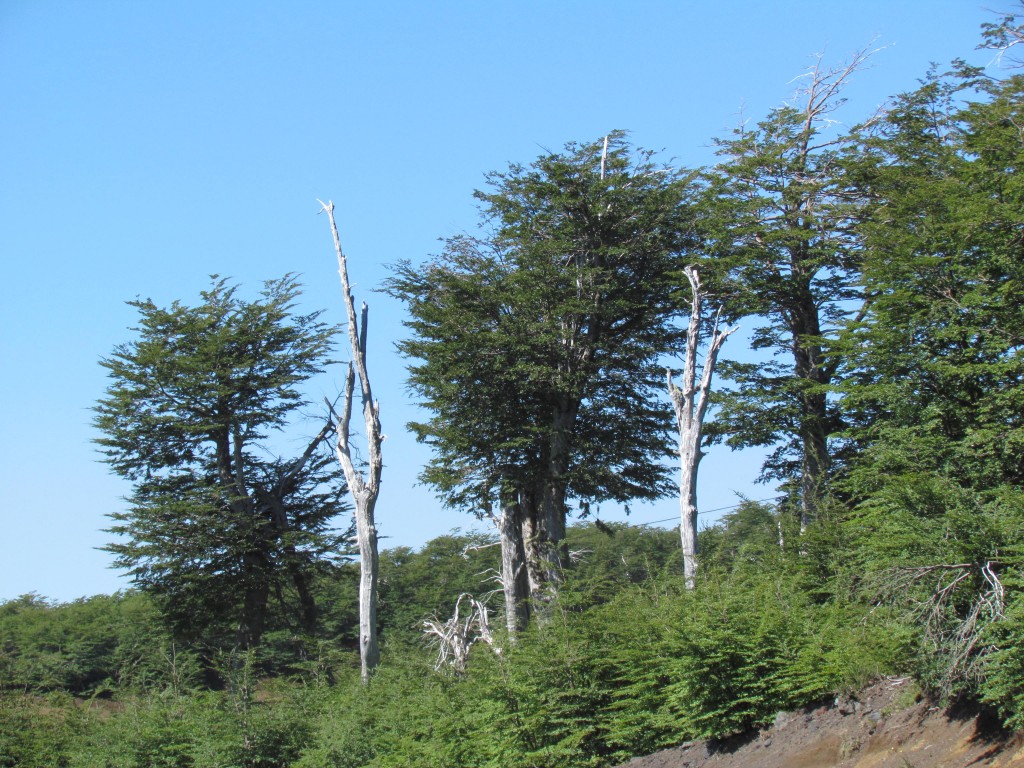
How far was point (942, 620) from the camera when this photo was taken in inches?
367

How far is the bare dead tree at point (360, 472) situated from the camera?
2188 centimetres

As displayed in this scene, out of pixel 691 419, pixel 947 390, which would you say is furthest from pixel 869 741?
pixel 691 419

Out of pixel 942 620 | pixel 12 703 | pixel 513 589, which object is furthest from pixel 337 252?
pixel 942 620

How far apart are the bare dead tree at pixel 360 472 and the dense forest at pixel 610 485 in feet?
0.54

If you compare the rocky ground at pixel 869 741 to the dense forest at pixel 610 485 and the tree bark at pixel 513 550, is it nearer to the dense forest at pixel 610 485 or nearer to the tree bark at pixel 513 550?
the dense forest at pixel 610 485

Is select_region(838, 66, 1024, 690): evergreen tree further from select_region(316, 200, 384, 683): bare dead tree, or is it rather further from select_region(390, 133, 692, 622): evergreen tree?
select_region(316, 200, 384, 683): bare dead tree

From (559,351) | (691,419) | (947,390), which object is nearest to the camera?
(947,390)

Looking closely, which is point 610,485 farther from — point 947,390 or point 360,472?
point 947,390

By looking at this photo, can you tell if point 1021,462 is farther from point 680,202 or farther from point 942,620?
point 680,202

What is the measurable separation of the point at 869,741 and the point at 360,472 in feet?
50.7

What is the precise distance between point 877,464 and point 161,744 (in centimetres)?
1206

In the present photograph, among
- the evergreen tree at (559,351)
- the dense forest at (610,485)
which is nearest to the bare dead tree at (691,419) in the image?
the dense forest at (610,485)

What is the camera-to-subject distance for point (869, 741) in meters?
9.74

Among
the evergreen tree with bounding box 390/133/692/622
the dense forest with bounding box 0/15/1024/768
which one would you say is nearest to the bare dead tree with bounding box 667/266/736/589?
the dense forest with bounding box 0/15/1024/768
